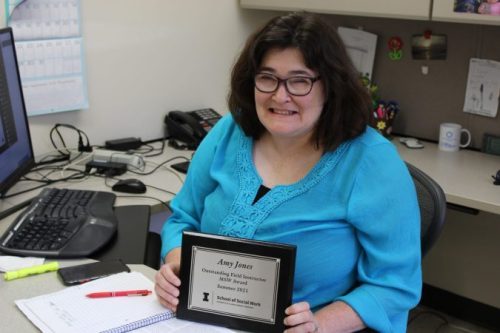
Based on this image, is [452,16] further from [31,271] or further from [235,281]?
[31,271]

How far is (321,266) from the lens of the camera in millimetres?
1222

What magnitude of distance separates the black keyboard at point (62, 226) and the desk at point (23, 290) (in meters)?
0.05

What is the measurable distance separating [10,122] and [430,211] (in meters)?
1.11

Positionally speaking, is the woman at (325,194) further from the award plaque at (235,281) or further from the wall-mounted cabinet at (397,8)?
the wall-mounted cabinet at (397,8)

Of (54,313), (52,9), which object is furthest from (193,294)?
(52,9)

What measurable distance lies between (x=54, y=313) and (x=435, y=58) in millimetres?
1814

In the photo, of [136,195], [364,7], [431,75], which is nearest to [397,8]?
[364,7]

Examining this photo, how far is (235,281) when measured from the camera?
109 centimetres

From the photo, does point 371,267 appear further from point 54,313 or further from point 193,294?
point 54,313

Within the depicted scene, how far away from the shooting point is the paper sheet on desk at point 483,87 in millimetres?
2250

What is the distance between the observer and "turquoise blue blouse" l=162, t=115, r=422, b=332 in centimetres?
120

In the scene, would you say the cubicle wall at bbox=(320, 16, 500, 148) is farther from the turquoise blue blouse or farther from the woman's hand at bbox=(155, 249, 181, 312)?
the woman's hand at bbox=(155, 249, 181, 312)

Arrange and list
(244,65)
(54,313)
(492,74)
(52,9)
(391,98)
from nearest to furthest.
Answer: (54,313) → (244,65) → (52,9) → (492,74) → (391,98)

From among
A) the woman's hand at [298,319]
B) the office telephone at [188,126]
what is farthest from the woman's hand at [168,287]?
the office telephone at [188,126]
